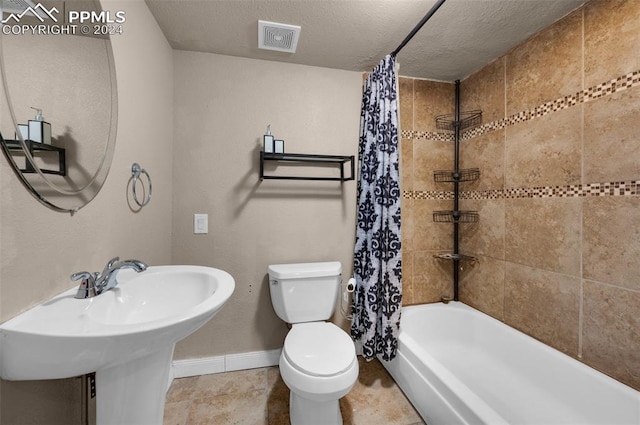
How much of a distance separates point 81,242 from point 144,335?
57cm

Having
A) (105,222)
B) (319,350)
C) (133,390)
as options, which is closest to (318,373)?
(319,350)

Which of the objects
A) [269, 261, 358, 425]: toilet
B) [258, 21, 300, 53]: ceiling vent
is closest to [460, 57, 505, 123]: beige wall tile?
[258, 21, 300, 53]: ceiling vent

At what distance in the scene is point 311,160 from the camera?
1891 millimetres

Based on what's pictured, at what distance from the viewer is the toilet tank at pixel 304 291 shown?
1.66 meters

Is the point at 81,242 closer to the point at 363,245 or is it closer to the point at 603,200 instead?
the point at 363,245

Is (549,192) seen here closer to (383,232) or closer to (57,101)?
(383,232)

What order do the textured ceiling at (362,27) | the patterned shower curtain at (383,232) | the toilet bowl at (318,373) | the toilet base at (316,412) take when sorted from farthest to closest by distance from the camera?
the patterned shower curtain at (383,232)
the textured ceiling at (362,27)
the toilet base at (316,412)
the toilet bowl at (318,373)

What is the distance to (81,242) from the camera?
922mm

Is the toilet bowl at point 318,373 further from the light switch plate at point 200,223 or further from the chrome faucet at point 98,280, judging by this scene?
the light switch plate at point 200,223

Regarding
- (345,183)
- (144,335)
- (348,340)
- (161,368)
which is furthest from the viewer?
(345,183)

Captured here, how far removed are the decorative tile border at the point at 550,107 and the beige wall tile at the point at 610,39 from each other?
32 millimetres

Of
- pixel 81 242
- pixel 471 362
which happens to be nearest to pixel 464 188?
pixel 471 362

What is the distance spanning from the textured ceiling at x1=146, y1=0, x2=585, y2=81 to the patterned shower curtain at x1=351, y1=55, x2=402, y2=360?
8.9 inches

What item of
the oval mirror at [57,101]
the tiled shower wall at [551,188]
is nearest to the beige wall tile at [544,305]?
the tiled shower wall at [551,188]
